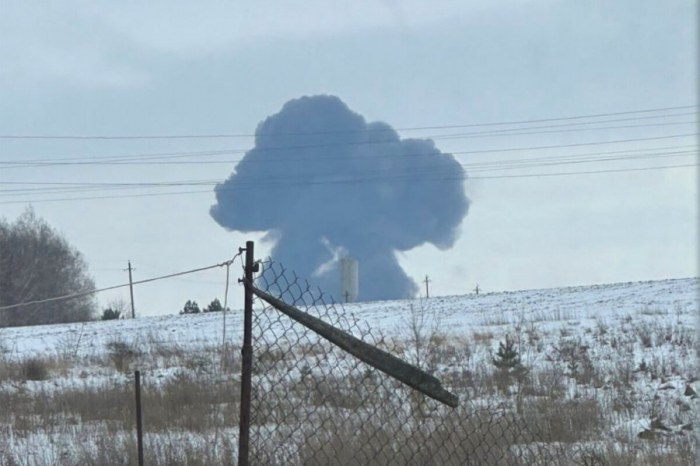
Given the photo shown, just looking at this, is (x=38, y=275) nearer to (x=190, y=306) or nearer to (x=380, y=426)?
(x=190, y=306)

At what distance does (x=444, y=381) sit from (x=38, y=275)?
59.3 meters

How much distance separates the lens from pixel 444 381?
13078 mm

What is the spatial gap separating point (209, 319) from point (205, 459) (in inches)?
988

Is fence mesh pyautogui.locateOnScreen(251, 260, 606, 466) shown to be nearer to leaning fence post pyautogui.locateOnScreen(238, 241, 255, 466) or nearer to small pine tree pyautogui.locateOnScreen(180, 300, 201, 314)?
leaning fence post pyautogui.locateOnScreen(238, 241, 255, 466)

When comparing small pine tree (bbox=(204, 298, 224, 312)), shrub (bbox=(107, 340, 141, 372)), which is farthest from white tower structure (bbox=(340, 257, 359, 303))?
shrub (bbox=(107, 340, 141, 372))

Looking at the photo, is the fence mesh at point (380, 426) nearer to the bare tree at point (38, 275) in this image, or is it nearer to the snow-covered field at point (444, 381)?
the snow-covered field at point (444, 381)

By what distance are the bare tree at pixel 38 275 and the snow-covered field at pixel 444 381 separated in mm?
42350

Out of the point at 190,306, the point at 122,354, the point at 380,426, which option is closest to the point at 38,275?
the point at 190,306

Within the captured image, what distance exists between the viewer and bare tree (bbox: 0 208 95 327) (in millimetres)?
64562

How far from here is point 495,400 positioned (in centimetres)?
1172

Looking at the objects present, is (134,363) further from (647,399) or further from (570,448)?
(570,448)

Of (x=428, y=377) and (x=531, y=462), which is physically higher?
(x=428, y=377)

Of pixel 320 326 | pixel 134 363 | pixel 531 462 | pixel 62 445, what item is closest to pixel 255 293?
pixel 320 326

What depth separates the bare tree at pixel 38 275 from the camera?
2542 inches
